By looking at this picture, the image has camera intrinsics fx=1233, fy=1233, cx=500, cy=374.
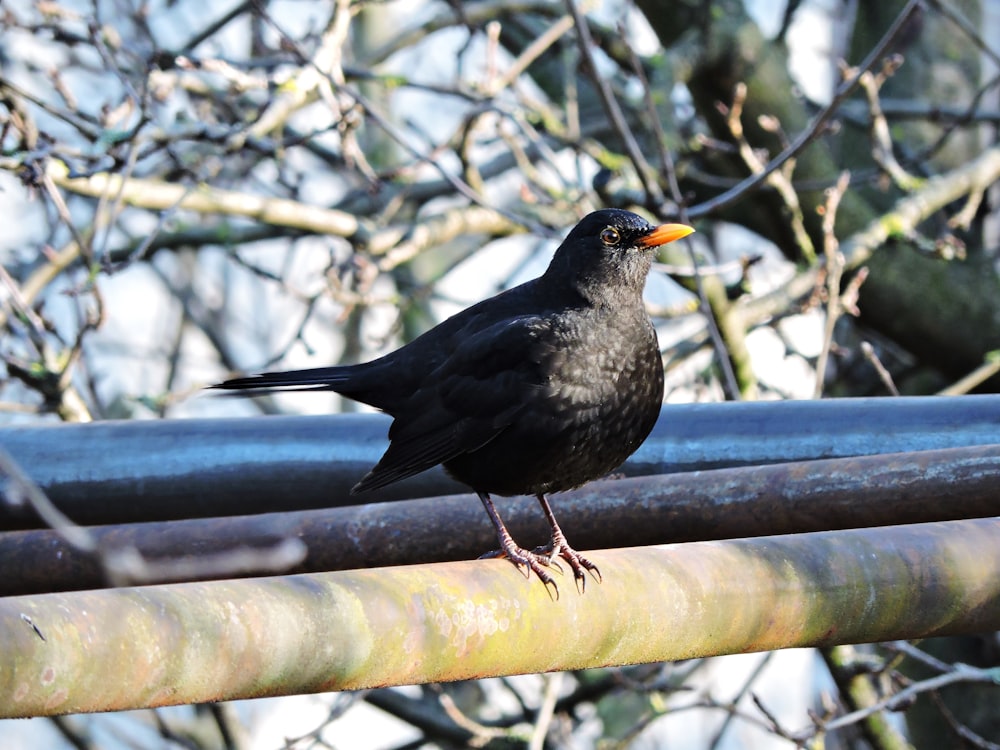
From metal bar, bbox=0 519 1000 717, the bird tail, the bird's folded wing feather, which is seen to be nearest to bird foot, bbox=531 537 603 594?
metal bar, bbox=0 519 1000 717

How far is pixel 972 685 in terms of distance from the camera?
19.0ft

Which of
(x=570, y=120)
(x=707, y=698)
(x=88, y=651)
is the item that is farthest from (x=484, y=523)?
(x=570, y=120)

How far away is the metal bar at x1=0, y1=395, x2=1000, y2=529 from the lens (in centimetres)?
265

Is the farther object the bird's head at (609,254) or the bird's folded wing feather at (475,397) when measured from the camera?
the bird's head at (609,254)

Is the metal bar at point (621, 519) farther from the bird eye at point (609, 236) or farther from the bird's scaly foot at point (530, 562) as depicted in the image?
the bird eye at point (609, 236)

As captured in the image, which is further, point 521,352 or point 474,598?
point 521,352

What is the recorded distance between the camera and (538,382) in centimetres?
289

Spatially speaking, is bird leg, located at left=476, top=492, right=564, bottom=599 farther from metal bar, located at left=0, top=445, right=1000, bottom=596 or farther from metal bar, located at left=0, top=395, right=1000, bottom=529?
metal bar, located at left=0, top=395, right=1000, bottom=529

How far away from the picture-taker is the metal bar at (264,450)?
2648 millimetres

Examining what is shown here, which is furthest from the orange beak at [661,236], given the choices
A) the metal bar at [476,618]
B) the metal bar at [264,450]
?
the metal bar at [476,618]

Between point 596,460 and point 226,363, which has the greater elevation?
point 226,363

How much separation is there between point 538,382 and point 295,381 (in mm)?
781

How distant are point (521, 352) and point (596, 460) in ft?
1.14

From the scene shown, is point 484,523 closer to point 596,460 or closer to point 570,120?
point 596,460
